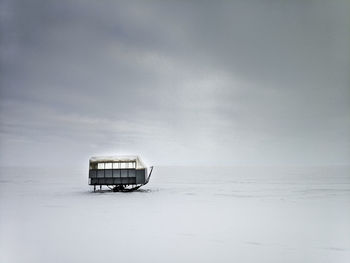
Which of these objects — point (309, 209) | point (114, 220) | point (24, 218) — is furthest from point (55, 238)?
point (309, 209)

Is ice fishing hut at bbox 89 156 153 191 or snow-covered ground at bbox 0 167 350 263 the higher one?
ice fishing hut at bbox 89 156 153 191

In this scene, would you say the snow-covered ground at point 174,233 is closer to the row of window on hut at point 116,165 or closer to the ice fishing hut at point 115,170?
the ice fishing hut at point 115,170

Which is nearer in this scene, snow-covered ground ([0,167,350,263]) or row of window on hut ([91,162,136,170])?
snow-covered ground ([0,167,350,263])

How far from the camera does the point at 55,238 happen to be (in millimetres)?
12438

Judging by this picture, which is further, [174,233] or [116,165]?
[116,165]

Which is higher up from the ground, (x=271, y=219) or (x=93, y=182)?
(x=93, y=182)

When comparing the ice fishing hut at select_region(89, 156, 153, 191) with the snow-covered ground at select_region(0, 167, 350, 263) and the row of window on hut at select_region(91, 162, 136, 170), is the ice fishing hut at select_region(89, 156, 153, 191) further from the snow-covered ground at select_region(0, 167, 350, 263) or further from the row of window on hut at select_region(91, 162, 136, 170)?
the snow-covered ground at select_region(0, 167, 350, 263)

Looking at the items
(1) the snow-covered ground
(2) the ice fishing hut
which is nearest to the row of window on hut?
(2) the ice fishing hut

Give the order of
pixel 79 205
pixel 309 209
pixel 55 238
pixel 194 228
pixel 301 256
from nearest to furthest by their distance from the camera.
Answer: pixel 301 256 → pixel 55 238 → pixel 194 228 → pixel 309 209 → pixel 79 205

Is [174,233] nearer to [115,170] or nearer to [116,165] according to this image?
[115,170]

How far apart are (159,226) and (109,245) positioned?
384 centimetres

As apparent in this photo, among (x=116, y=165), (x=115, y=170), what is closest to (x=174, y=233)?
(x=115, y=170)

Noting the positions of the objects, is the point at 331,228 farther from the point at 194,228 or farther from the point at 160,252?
the point at 160,252

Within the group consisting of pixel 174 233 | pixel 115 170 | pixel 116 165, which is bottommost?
pixel 174 233
